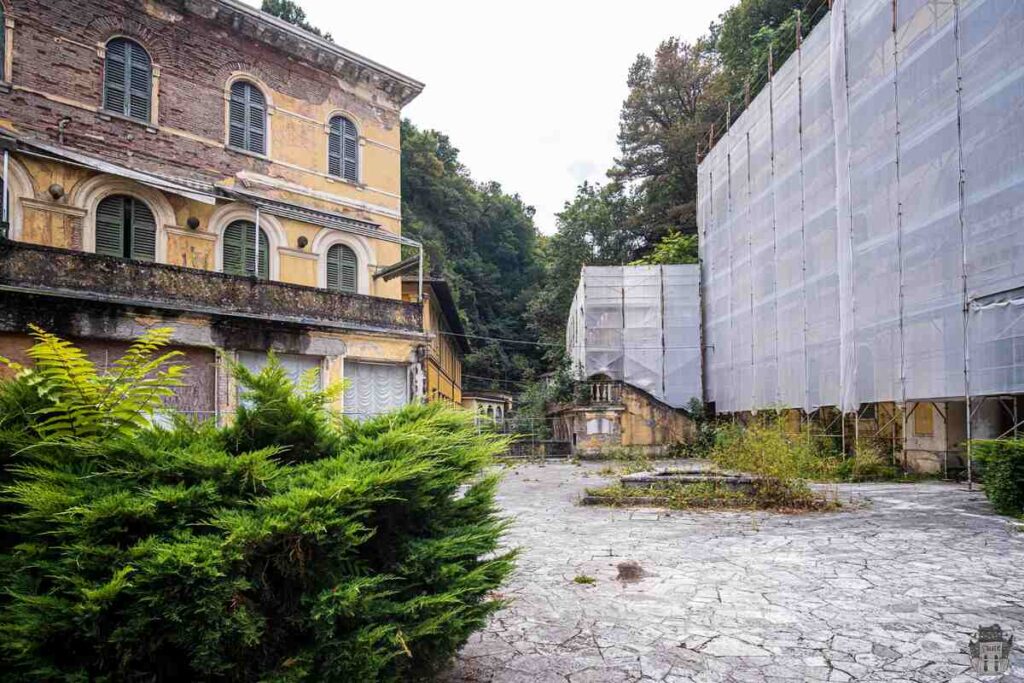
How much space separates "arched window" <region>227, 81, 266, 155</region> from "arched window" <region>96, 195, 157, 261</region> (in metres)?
2.99

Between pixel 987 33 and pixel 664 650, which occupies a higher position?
pixel 987 33

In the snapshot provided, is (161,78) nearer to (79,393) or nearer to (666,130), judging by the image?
(79,393)

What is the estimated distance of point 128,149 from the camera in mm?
14156

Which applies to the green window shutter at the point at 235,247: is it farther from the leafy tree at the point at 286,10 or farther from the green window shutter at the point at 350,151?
the leafy tree at the point at 286,10

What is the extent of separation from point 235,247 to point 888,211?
15.5 metres

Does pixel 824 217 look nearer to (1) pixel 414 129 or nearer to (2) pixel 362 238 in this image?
(2) pixel 362 238

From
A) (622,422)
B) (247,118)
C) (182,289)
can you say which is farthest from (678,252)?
(182,289)

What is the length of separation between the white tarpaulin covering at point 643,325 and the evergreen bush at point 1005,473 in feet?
53.6

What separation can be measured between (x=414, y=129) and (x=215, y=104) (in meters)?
29.8

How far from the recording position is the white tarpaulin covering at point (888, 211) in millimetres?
10914

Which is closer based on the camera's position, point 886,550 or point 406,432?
point 406,432

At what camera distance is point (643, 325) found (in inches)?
1024

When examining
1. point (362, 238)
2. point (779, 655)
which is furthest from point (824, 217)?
point (779, 655)

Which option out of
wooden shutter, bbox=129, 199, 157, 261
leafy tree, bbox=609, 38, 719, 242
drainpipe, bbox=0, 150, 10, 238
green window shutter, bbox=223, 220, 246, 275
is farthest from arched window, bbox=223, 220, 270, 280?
leafy tree, bbox=609, 38, 719, 242
